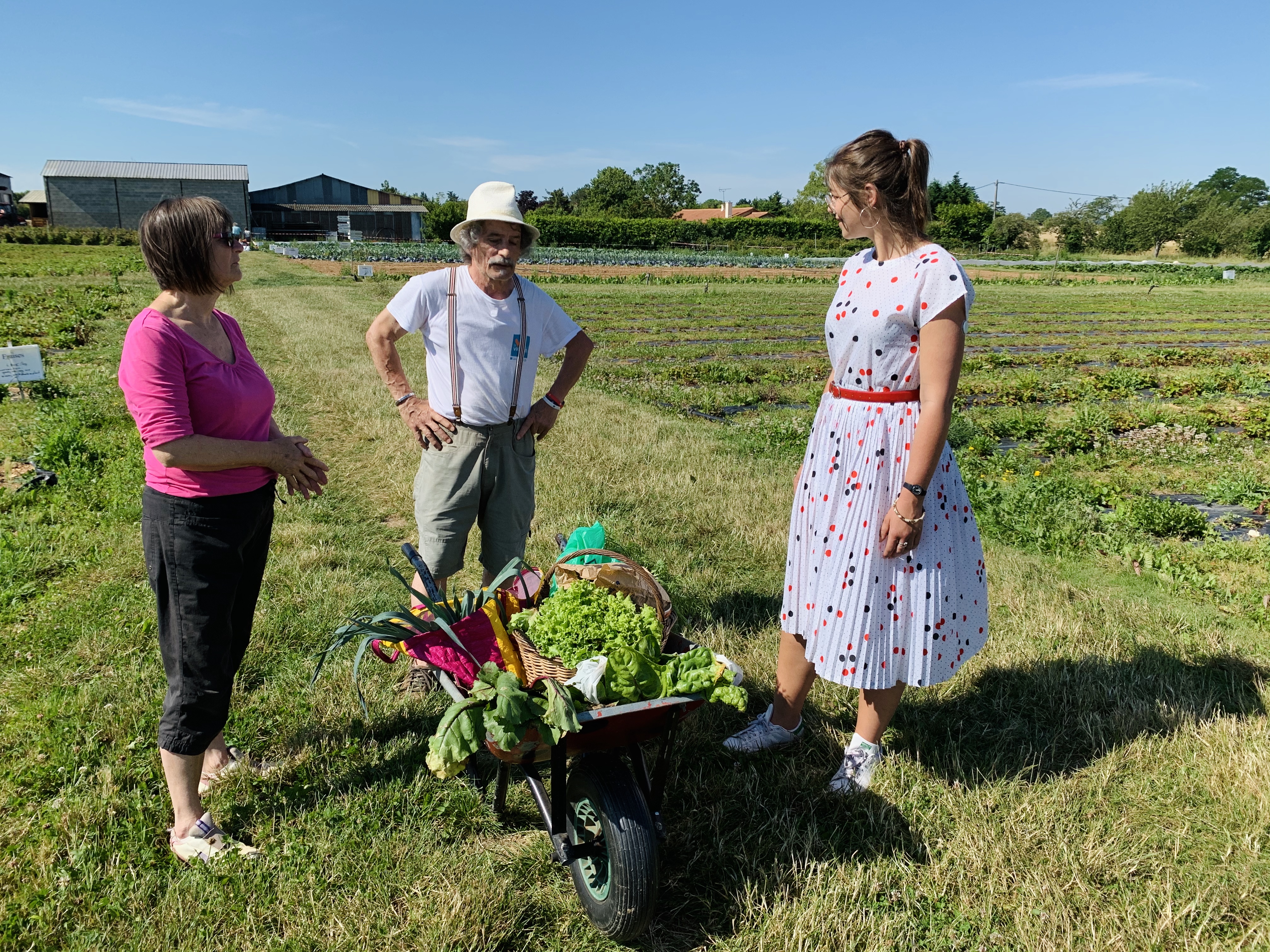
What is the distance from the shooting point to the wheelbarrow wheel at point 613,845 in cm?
222

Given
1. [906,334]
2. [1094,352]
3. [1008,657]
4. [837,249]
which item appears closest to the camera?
[906,334]

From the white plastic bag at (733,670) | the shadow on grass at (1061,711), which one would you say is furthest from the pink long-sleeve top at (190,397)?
the shadow on grass at (1061,711)

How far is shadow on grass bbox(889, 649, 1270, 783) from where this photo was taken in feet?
10.6

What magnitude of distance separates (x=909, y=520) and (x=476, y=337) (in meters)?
1.91

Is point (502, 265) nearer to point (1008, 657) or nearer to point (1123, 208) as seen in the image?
point (1008, 657)

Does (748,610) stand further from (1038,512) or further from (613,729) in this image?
(1038,512)

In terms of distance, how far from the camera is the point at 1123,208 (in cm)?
8875

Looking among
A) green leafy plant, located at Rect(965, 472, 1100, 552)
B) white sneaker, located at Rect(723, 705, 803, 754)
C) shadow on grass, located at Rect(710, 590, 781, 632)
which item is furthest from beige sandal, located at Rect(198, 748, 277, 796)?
green leafy plant, located at Rect(965, 472, 1100, 552)

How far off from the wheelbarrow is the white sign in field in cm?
973

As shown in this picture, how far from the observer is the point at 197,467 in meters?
2.47

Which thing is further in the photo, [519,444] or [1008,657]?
[1008,657]

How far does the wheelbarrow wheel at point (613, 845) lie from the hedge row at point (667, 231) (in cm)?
7028

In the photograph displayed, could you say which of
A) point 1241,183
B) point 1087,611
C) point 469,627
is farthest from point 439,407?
point 1241,183

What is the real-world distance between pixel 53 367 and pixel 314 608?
1060cm
